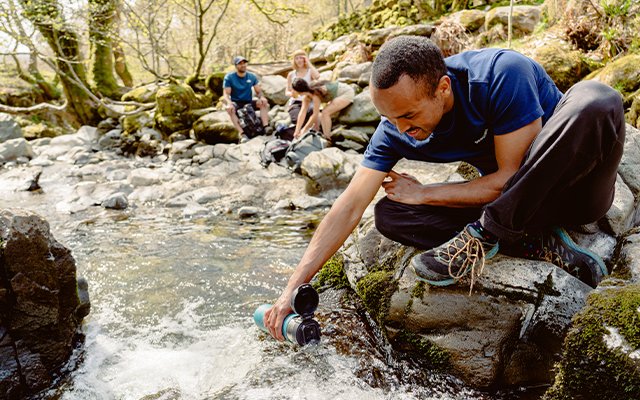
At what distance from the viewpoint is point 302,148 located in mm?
7887

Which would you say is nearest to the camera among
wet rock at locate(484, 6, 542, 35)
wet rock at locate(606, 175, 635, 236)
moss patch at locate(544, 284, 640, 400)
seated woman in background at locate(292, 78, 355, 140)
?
moss patch at locate(544, 284, 640, 400)

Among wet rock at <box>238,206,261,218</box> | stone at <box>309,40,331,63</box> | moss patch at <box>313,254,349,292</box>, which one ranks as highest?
stone at <box>309,40,331,63</box>

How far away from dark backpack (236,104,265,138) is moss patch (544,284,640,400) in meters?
8.96

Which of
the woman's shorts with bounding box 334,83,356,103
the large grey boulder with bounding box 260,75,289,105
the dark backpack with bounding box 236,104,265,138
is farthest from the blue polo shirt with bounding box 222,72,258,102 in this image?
the woman's shorts with bounding box 334,83,356,103

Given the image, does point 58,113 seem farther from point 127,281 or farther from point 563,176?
point 563,176

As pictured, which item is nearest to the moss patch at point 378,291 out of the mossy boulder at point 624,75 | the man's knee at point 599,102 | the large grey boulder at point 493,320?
the large grey boulder at point 493,320

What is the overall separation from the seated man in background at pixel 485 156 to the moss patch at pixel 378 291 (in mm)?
287

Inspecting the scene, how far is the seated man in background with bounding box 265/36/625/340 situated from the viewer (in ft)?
6.69

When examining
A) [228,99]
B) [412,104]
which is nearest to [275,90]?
[228,99]

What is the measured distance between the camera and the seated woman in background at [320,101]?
8.70 m

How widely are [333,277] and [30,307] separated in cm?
195

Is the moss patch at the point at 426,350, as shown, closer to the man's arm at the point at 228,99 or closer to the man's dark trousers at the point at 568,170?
the man's dark trousers at the point at 568,170

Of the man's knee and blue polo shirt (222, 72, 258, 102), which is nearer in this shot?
the man's knee

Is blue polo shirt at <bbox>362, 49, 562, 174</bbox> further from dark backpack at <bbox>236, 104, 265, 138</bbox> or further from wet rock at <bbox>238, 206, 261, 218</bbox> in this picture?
dark backpack at <bbox>236, 104, 265, 138</bbox>
